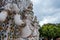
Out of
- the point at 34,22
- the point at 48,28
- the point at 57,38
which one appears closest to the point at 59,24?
the point at 57,38

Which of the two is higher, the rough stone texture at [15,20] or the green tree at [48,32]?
the rough stone texture at [15,20]

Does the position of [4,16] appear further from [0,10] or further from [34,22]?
[34,22]

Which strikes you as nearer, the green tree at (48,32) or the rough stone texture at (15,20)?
the rough stone texture at (15,20)

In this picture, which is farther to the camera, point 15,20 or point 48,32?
point 48,32

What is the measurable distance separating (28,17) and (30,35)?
397mm

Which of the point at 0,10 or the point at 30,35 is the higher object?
the point at 0,10

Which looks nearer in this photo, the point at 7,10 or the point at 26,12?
the point at 7,10

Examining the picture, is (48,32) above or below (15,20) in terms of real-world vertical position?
below

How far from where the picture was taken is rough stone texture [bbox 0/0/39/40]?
17.1 ft

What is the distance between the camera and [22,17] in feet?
17.8

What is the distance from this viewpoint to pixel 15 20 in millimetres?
5234

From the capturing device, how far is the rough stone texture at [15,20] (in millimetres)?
5203

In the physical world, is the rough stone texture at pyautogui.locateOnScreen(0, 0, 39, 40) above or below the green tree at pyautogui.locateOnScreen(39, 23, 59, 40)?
above

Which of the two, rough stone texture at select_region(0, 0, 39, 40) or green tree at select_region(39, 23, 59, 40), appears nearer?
rough stone texture at select_region(0, 0, 39, 40)
